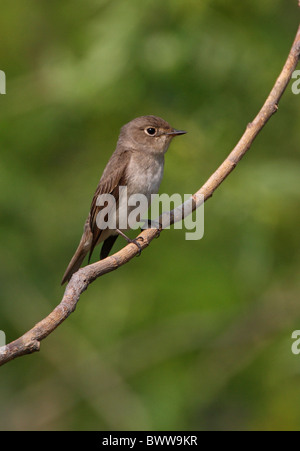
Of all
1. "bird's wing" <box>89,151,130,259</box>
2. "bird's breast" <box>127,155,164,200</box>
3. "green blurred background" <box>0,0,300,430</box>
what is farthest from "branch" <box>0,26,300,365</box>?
"green blurred background" <box>0,0,300,430</box>

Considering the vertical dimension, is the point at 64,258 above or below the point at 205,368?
above

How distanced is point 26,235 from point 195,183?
1558 mm

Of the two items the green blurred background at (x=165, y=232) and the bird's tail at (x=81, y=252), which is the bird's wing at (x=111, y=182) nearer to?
the bird's tail at (x=81, y=252)

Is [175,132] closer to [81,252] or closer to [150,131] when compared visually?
[150,131]

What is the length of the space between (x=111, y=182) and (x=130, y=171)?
17 centimetres

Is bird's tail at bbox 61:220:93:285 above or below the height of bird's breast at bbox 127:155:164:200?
below

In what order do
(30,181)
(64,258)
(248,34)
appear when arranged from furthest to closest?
1. (64,258)
2. (30,181)
3. (248,34)

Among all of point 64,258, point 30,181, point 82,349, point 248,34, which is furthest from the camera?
point 82,349

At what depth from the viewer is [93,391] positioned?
22.1 ft

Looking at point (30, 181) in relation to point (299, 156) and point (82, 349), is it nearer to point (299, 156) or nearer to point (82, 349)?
point (82, 349)

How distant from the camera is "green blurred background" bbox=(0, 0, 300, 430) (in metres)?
5.39

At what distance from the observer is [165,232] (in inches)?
254

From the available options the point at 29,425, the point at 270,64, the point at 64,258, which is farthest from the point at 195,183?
the point at 29,425

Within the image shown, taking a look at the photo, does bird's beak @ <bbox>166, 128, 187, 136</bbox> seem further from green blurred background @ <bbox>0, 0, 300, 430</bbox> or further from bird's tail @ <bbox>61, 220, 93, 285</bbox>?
bird's tail @ <bbox>61, 220, 93, 285</bbox>
